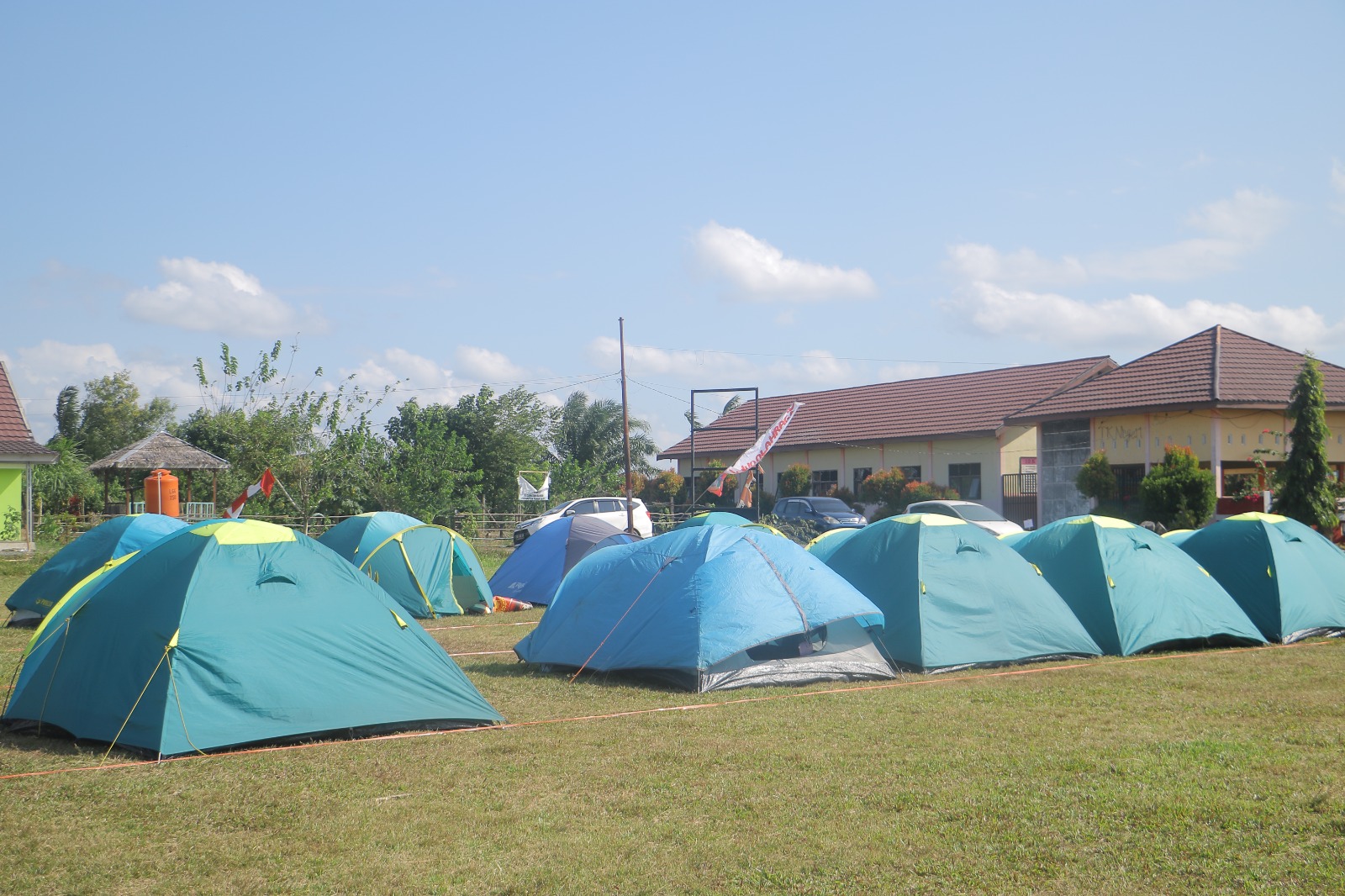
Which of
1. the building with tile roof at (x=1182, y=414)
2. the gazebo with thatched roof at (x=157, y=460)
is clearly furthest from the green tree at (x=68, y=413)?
the building with tile roof at (x=1182, y=414)

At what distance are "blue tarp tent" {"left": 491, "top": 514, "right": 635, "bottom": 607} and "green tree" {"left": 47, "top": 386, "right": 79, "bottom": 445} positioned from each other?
152ft

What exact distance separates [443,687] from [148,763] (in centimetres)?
200

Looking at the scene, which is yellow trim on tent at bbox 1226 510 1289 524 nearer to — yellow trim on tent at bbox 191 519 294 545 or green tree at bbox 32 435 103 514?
yellow trim on tent at bbox 191 519 294 545

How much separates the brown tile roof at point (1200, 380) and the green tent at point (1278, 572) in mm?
12268

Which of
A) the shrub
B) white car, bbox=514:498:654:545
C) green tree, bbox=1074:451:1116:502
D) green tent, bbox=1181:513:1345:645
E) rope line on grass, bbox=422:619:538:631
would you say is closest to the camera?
green tent, bbox=1181:513:1345:645

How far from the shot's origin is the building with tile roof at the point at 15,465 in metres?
25.1

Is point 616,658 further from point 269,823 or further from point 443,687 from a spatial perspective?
point 269,823

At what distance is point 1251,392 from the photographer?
25484mm

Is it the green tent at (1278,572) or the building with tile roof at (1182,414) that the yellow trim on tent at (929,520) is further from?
the building with tile roof at (1182,414)

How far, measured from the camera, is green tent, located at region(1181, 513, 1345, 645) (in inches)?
504

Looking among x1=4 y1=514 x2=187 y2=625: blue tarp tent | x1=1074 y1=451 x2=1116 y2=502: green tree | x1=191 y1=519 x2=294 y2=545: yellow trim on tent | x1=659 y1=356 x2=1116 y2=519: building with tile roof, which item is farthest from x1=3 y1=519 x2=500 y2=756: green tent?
x1=659 y1=356 x2=1116 y2=519: building with tile roof

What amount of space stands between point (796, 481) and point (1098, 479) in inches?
524

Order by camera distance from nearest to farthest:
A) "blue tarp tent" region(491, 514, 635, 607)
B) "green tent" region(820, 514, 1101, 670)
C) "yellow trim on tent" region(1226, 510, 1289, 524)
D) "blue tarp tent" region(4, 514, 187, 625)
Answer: "green tent" region(820, 514, 1101, 670), "yellow trim on tent" region(1226, 510, 1289, 524), "blue tarp tent" region(4, 514, 187, 625), "blue tarp tent" region(491, 514, 635, 607)

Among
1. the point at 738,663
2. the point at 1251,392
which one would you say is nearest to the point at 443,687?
the point at 738,663
